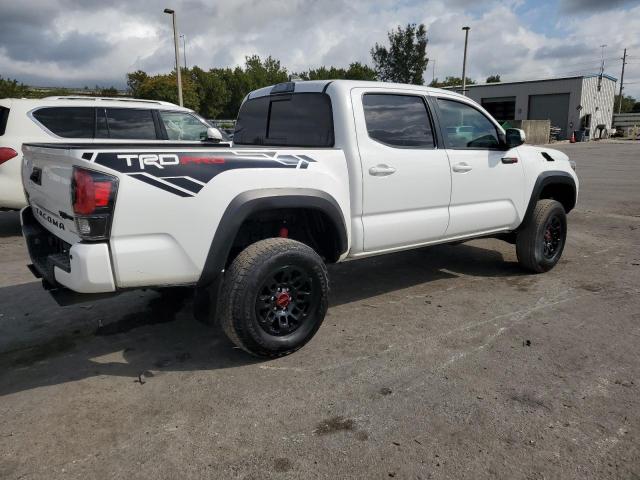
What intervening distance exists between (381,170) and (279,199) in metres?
0.95

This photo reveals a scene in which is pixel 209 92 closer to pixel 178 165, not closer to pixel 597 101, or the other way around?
pixel 597 101

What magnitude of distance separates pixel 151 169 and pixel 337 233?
138 centimetres

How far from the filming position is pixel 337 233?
359 centimetres

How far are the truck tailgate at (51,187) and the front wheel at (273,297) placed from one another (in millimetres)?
964

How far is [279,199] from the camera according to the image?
3.23m

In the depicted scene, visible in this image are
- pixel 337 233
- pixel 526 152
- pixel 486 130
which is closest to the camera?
pixel 337 233

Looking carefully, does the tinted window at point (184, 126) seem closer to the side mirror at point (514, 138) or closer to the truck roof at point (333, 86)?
the truck roof at point (333, 86)

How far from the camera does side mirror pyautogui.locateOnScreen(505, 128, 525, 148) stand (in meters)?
4.74

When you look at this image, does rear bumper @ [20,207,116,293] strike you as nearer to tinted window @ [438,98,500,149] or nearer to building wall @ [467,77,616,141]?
tinted window @ [438,98,500,149]

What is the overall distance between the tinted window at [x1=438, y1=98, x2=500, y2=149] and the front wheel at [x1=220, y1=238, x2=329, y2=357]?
1.87 m

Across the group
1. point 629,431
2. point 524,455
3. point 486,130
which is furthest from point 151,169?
point 486,130

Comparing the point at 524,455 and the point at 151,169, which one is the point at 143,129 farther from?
the point at 524,455

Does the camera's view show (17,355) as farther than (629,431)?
Yes

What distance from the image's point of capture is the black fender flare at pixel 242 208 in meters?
3.03
